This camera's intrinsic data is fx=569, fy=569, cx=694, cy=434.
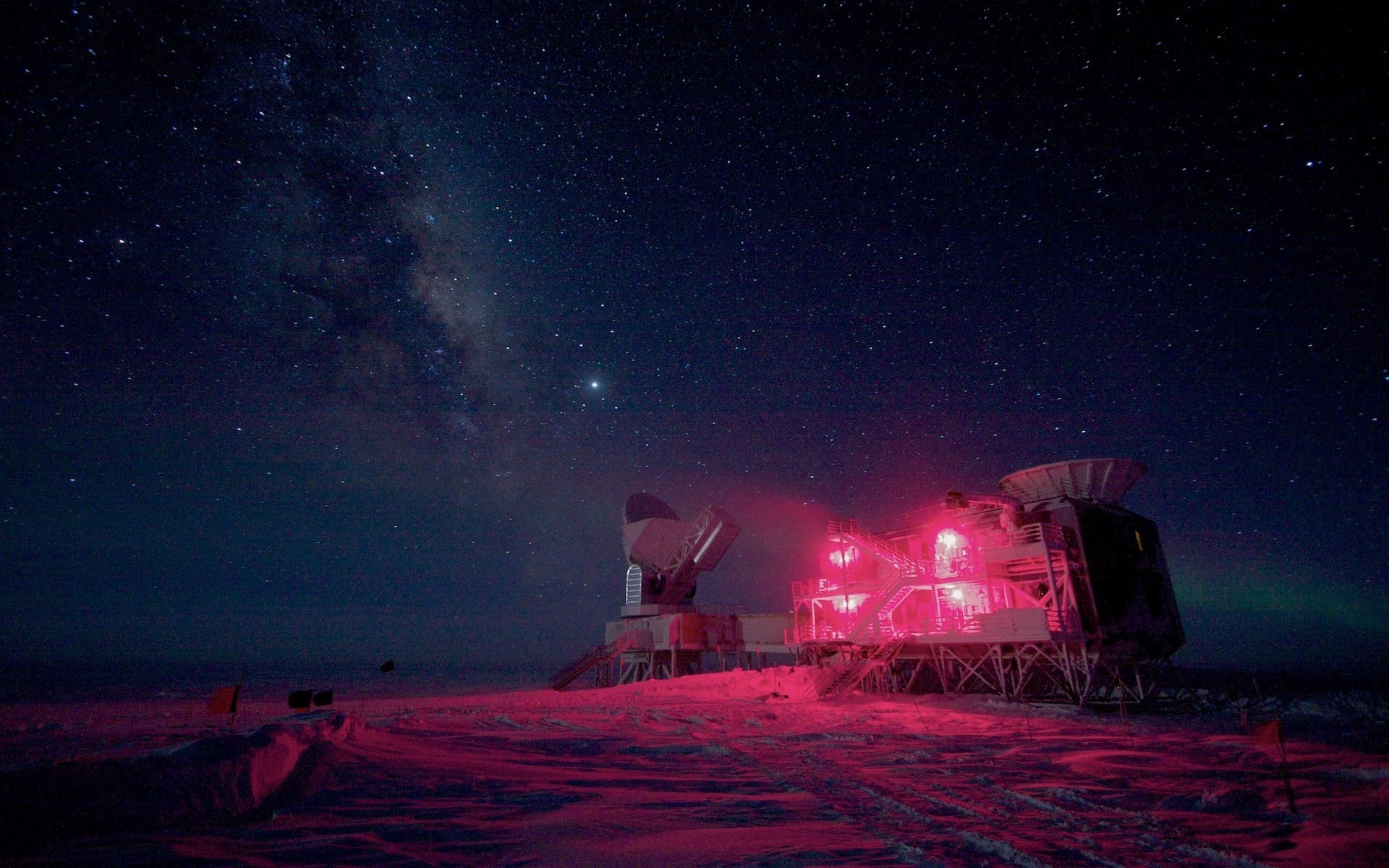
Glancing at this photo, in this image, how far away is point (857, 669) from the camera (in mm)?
25641

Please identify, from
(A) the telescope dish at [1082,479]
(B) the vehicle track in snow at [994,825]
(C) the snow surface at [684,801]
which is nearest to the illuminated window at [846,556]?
(A) the telescope dish at [1082,479]

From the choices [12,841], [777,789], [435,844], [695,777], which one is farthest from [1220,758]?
[12,841]

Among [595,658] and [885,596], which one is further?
[595,658]

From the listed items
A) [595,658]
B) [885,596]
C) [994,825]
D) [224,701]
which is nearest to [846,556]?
[885,596]

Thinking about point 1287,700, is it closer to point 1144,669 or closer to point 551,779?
point 1144,669

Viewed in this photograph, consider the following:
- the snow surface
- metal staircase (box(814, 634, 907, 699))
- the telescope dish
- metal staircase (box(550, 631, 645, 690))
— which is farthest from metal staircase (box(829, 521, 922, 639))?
metal staircase (box(550, 631, 645, 690))

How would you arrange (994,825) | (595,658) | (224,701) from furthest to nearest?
(595,658) < (224,701) < (994,825)

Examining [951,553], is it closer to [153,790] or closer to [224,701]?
[224,701]

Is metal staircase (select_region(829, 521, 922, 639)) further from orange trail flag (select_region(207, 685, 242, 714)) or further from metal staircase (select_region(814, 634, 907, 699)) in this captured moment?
orange trail flag (select_region(207, 685, 242, 714))

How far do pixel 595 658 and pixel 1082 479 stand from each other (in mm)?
30872

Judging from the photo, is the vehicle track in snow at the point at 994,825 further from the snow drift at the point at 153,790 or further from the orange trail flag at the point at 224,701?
the orange trail flag at the point at 224,701

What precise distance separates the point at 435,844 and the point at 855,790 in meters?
6.03

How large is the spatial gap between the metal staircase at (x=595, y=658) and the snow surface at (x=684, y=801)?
1005 inches

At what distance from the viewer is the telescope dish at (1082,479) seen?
27750 mm
